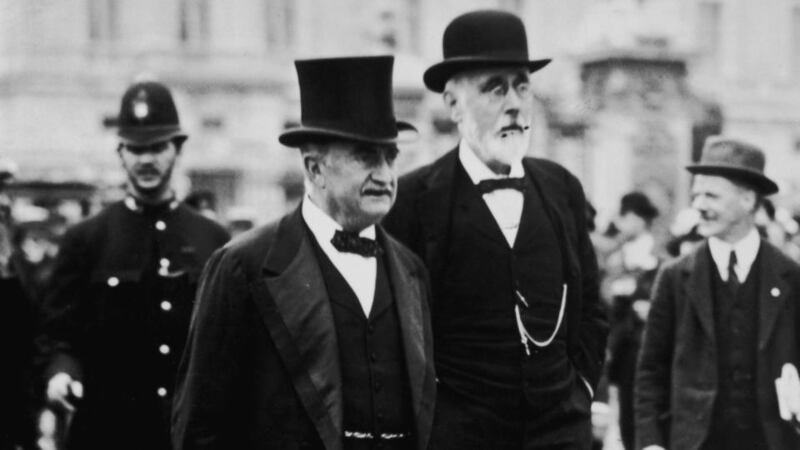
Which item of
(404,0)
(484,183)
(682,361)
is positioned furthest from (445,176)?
(404,0)

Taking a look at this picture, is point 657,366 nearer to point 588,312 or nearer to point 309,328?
point 588,312

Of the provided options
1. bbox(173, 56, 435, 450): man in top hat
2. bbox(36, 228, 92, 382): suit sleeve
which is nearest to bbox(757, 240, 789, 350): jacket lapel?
bbox(173, 56, 435, 450): man in top hat

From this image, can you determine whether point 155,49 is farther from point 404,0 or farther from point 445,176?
A: point 445,176

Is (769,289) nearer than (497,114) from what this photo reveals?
No

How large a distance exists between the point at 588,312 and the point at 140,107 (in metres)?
2.51

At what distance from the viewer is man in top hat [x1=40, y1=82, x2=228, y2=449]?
7.55 m

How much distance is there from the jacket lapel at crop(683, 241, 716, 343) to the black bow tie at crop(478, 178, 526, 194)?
46.6 inches

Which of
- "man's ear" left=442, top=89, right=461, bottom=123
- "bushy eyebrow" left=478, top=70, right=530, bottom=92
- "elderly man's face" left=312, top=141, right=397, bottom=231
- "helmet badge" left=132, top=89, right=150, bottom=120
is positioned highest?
"bushy eyebrow" left=478, top=70, right=530, bottom=92

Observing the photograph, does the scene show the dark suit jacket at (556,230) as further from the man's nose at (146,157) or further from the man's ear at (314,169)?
the man's nose at (146,157)

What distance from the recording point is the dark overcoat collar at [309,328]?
17.3 feet

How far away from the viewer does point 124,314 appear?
300 inches

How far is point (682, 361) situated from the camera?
24.1ft

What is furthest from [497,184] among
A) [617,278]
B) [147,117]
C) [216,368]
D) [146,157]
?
[617,278]

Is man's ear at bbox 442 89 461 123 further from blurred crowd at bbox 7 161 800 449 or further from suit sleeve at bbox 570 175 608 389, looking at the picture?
blurred crowd at bbox 7 161 800 449
